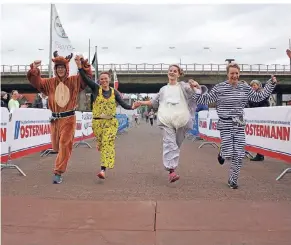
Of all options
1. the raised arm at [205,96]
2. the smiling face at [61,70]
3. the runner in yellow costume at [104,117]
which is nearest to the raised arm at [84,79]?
the runner in yellow costume at [104,117]

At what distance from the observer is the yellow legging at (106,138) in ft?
21.4

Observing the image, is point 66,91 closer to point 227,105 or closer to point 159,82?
point 227,105

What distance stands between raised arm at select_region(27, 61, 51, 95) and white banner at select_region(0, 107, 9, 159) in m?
1.37

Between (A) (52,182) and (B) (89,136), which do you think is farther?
(B) (89,136)

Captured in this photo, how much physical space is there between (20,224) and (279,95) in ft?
274

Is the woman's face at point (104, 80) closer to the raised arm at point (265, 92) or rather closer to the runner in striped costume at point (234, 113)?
the runner in striped costume at point (234, 113)

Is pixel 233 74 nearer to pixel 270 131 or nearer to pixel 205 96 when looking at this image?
pixel 205 96

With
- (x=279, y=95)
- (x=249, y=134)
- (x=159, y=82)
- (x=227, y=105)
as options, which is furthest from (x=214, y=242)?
(x=279, y=95)

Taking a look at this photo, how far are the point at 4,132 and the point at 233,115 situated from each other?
13.9ft

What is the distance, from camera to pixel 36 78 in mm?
6203

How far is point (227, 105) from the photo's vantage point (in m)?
5.92

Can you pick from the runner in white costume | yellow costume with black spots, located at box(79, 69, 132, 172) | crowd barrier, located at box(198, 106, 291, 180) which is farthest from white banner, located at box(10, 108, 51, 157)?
crowd barrier, located at box(198, 106, 291, 180)

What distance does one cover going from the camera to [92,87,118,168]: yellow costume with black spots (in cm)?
654

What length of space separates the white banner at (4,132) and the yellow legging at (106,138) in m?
1.89
